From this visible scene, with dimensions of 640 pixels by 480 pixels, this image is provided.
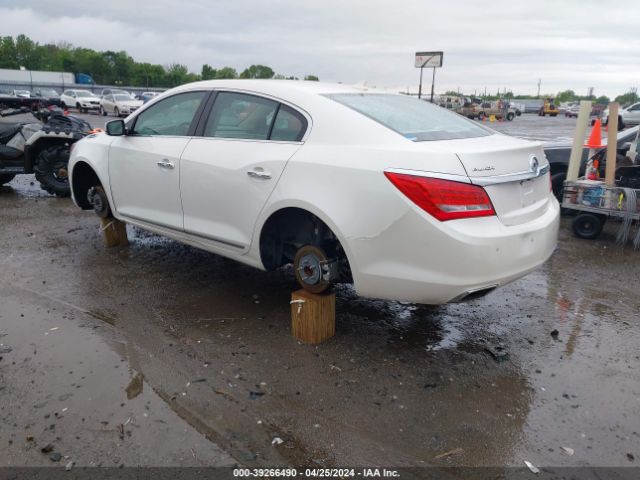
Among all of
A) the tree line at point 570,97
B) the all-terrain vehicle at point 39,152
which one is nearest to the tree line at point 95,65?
the tree line at point 570,97

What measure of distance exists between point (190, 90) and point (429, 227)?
101 inches

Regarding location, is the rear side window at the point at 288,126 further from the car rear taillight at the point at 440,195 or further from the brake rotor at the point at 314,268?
the car rear taillight at the point at 440,195

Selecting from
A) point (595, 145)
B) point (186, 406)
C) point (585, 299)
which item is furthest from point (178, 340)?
point (595, 145)

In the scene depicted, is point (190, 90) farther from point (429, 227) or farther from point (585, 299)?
point (585, 299)

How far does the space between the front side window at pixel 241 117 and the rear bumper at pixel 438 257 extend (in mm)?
1228

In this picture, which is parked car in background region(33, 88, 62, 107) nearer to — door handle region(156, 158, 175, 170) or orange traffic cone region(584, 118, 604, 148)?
door handle region(156, 158, 175, 170)

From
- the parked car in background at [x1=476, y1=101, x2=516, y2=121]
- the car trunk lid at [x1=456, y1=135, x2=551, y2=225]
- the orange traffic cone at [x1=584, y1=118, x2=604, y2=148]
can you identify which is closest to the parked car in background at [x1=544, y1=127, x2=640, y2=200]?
the orange traffic cone at [x1=584, y1=118, x2=604, y2=148]

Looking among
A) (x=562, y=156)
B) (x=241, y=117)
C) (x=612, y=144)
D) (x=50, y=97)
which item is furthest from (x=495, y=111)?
(x=241, y=117)

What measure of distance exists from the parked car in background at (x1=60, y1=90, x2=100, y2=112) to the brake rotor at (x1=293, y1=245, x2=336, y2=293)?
118 feet

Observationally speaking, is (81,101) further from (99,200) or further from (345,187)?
(345,187)

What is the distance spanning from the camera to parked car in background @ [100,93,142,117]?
32438 millimetres

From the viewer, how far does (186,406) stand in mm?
2941

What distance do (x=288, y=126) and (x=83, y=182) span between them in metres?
3.08

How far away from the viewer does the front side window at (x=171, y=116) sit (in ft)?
14.4
